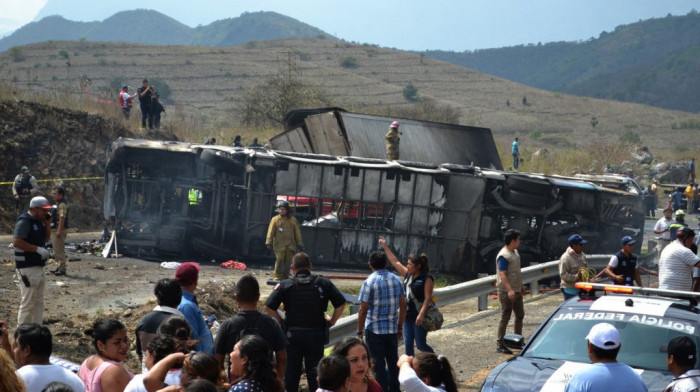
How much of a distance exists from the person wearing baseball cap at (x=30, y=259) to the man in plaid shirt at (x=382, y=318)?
13.7ft

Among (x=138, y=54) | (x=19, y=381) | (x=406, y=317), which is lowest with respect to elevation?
(x=406, y=317)

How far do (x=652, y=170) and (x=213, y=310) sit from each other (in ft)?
142

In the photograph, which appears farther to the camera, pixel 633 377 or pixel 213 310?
pixel 213 310

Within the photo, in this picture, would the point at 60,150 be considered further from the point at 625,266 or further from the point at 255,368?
the point at 255,368

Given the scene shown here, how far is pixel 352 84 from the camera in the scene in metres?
116

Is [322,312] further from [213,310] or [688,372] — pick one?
[213,310]

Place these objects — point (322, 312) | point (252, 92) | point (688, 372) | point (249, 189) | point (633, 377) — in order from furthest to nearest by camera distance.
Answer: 1. point (252, 92)
2. point (249, 189)
3. point (322, 312)
4. point (688, 372)
5. point (633, 377)

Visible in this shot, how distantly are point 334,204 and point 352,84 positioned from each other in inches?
3816

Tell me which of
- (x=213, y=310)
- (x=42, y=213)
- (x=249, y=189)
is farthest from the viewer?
(x=249, y=189)

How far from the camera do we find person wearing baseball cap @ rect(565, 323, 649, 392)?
5.65 metres

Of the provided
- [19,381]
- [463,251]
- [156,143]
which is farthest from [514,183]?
[19,381]

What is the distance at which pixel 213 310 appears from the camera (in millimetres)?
12836

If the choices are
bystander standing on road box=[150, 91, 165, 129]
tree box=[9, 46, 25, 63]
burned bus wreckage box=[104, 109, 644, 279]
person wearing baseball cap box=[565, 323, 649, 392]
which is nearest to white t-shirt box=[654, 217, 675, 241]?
burned bus wreckage box=[104, 109, 644, 279]

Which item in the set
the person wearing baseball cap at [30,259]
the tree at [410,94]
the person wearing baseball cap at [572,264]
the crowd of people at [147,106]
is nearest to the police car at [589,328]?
the person wearing baseball cap at [572,264]
